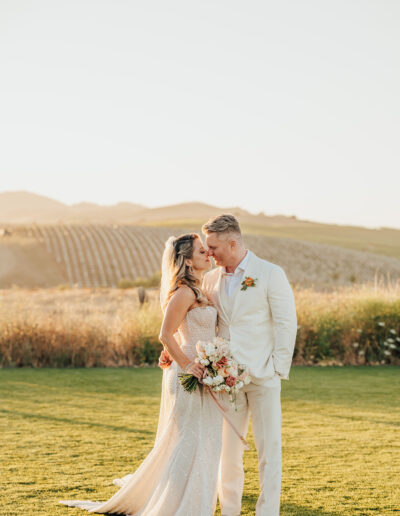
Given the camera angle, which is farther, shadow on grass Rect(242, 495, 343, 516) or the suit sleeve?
shadow on grass Rect(242, 495, 343, 516)

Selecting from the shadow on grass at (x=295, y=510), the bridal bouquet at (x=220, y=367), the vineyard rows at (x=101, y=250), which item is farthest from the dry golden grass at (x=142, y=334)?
the vineyard rows at (x=101, y=250)

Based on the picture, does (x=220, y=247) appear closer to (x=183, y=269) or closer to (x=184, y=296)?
(x=183, y=269)

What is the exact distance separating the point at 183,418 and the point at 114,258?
39.3 m

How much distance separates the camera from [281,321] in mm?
4898

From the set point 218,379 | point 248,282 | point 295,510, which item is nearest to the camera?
point 218,379

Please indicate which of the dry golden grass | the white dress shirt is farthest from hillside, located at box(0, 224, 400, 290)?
the white dress shirt

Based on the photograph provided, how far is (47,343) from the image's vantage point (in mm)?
14391

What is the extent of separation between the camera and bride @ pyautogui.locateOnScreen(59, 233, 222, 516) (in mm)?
4926

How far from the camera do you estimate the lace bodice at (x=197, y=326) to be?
501cm

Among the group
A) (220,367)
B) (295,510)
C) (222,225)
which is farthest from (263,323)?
(295,510)

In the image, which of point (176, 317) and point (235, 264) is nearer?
point (176, 317)

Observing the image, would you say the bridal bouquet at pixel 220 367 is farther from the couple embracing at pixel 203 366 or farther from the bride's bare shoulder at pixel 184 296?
the bride's bare shoulder at pixel 184 296

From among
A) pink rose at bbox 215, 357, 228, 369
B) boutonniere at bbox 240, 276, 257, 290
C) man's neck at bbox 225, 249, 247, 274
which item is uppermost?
man's neck at bbox 225, 249, 247, 274

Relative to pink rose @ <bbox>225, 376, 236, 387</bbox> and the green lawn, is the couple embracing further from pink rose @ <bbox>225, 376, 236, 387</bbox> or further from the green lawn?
the green lawn
